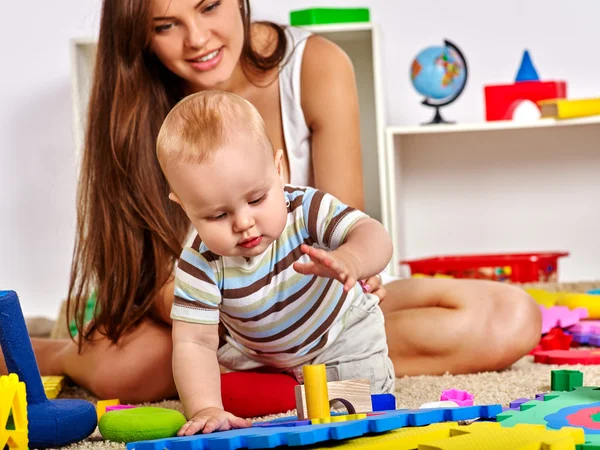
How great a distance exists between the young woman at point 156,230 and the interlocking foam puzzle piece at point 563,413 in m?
0.35

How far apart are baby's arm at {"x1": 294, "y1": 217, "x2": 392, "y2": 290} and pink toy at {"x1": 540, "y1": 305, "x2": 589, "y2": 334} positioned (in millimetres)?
604

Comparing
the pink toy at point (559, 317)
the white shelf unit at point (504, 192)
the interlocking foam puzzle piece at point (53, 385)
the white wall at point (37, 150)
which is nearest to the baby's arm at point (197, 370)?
the interlocking foam puzzle piece at point (53, 385)

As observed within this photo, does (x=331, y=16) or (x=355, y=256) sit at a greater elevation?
(x=331, y=16)

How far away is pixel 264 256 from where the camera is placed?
0.96 m

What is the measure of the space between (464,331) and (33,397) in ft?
1.93

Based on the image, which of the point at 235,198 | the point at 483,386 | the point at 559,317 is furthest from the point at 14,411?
the point at 559,317

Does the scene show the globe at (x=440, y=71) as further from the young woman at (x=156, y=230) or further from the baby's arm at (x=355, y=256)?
the baby's arm at (x=355, y=256)

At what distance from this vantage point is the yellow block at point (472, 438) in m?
0.66

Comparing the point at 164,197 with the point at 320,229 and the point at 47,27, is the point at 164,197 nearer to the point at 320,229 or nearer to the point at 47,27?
the point at 320,229

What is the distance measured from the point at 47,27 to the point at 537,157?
146 centimetres

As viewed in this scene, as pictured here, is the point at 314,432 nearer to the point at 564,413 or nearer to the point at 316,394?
the point at 316,394

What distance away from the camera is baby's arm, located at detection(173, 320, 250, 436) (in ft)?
2.94

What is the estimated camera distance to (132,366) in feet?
4.02

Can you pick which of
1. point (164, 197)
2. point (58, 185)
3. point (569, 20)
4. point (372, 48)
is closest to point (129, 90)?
point (164, 197)
